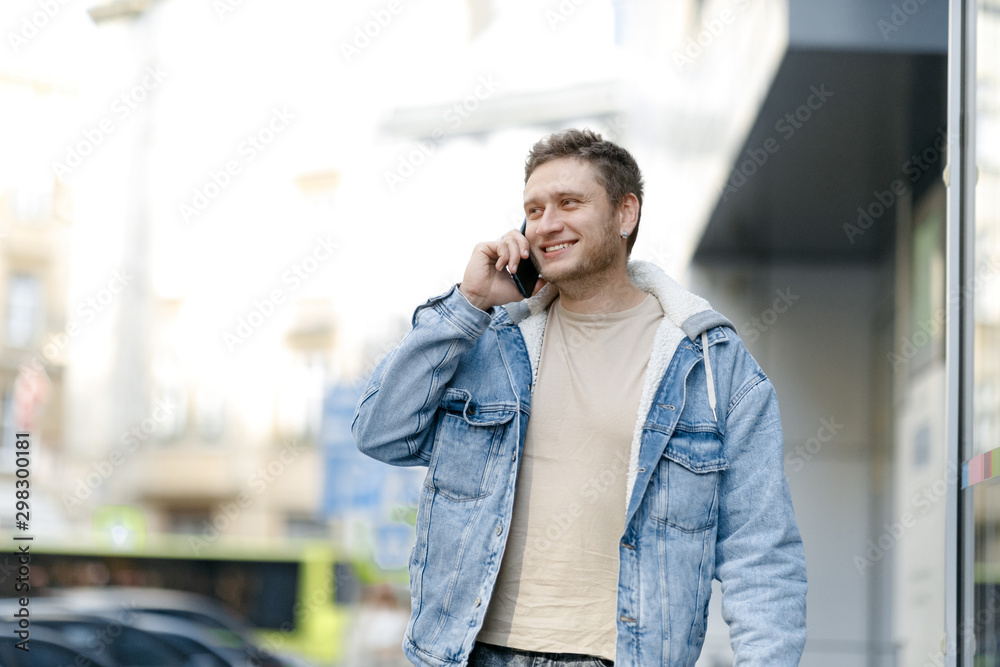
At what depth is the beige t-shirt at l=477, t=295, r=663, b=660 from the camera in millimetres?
2355

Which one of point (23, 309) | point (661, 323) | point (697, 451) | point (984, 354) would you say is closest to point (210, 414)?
point (23, 309)

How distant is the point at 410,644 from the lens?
2.45m

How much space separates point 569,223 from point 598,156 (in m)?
0.18

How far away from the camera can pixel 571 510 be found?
241 centimetres

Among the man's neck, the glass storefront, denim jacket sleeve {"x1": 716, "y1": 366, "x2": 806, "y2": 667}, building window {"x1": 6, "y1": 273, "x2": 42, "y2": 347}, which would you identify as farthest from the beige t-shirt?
building window {"x1": 6, "y1": 273, "x2": 42, "y2": 347}

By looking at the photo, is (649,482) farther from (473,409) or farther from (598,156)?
(598,156)

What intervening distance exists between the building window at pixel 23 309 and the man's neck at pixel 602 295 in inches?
1306

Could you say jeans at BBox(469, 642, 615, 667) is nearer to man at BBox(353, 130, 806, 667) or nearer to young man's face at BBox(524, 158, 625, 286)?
man at BBox(353, 130, 806, 667)

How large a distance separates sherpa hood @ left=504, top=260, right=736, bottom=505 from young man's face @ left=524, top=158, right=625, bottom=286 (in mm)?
132

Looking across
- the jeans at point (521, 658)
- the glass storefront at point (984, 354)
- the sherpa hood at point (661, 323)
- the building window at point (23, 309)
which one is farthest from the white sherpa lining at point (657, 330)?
the building window at point (23, 309)

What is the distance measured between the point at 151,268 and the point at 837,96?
31.4 metres

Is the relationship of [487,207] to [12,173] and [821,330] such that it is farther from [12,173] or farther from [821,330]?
[821,330]

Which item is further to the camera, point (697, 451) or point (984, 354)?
point (984, 354)

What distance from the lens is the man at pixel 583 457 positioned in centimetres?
233
